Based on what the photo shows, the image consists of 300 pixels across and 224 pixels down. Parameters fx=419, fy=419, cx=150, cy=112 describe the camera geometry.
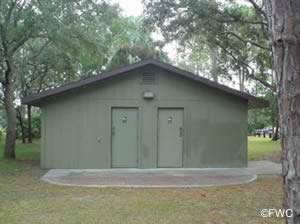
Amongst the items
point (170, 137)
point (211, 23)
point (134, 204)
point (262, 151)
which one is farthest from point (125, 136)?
point (262, 151)

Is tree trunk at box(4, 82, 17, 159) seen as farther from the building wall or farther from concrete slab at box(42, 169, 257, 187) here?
concrete slab at box(42, 169, 257, 187)

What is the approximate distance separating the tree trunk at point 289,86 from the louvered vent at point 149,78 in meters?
11.5

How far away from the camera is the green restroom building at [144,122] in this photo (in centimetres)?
1315

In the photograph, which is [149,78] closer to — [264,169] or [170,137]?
[170,137]

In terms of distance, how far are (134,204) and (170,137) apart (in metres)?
6.10

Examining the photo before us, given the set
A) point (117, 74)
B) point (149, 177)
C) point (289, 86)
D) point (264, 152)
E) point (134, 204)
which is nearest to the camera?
point (289, 86)

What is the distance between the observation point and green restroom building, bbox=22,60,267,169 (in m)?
13.1

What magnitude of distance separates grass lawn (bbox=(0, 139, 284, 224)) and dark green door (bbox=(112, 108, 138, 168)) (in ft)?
11.7

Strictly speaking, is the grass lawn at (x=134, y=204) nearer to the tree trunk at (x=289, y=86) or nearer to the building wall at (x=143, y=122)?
the building wall at (x=143, y=122)

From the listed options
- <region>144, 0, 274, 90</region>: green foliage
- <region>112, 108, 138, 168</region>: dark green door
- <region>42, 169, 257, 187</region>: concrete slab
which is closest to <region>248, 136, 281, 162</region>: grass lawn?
<region>144, 0, 274, 90</region>: green foliage

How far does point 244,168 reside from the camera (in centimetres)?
1330

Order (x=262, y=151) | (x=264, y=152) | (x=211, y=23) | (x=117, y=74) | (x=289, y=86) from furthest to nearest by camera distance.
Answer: (x=262, y=151)
(x=264, y=152)
(x=211, y=23)
(x=117, y=74)
(x=289, y=86)

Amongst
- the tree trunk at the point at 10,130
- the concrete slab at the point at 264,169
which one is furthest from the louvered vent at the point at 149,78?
the tree trunk at the point at 10,130

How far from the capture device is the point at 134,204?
24.7ft
